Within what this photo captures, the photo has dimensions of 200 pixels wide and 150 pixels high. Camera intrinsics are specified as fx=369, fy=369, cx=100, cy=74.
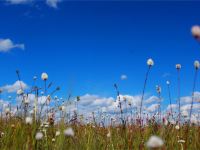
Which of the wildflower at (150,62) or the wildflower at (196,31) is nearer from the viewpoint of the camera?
the wildflower at (196,31)

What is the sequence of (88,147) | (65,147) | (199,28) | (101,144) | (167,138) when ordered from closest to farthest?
(199,28) → (65,147) → (88,147) → (101,144) → (167,138)

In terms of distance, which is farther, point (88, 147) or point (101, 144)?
point (101, 144)

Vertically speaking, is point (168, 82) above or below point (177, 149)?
above

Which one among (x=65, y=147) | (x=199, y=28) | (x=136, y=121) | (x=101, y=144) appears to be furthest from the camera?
(x=136, y=121)

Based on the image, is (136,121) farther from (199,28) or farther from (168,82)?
(199,28)

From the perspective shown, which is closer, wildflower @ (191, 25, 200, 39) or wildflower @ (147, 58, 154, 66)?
wildflower @ (191, 25, 200, 39)

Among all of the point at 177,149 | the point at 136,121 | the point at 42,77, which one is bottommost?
the point at 177,149

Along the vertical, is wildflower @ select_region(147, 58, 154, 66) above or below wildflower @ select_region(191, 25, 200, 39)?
above

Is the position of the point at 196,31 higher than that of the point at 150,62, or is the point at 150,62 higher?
the point at 150,62

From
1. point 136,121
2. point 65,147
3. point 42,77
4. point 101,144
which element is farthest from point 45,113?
point 136,121

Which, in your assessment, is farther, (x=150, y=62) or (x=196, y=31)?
(x=150, y=62)

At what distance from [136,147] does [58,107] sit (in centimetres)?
188

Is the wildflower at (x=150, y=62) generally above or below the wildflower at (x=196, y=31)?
above

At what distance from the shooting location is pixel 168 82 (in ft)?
25.5
